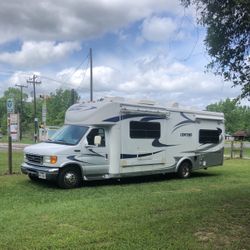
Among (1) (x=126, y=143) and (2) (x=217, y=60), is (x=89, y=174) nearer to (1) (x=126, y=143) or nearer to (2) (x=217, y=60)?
(1) (x=126, y=143)

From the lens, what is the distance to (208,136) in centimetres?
1784

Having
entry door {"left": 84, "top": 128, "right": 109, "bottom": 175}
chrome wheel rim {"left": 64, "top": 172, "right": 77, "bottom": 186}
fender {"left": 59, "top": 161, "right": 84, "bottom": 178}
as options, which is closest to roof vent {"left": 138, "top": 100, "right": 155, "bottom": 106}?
entry door {"left": 84, "top": 128, "right": 109, "bottom": 175}

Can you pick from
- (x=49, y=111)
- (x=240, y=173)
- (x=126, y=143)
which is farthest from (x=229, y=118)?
(x=126, y=143)

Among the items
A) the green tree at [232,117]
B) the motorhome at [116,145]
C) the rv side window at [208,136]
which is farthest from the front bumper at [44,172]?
the green tree at [232,117]

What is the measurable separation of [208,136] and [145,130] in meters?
4.08

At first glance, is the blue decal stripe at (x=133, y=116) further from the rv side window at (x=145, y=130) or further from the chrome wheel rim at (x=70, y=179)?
the chrome wheel rim at (x=70, y=179)

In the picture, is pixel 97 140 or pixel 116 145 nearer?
pixel 97 140

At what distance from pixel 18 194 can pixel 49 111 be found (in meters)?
73.2

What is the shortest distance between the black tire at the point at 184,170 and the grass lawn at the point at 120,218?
3.30 metres

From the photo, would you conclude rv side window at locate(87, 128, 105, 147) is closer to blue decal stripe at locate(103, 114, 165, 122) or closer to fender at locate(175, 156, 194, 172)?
blue decal stripe at locate(103, 114, 165, 122)

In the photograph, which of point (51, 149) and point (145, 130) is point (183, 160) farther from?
point (51, 149)

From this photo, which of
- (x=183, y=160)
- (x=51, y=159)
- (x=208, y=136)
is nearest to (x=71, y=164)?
(x=51, y=159)

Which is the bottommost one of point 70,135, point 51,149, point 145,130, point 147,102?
point 51,149

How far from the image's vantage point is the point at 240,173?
1823cm
